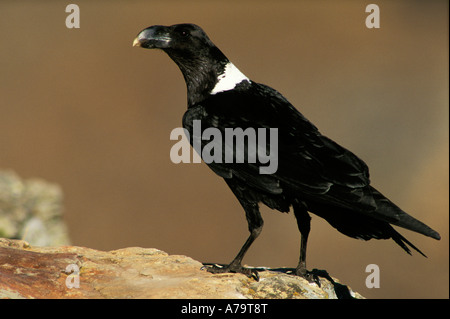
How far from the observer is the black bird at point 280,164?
464cm

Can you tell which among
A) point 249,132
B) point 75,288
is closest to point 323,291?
point 249,132

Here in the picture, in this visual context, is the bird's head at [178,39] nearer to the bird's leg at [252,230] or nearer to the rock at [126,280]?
the bird's leg at [252,230]

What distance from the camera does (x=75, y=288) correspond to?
446cm

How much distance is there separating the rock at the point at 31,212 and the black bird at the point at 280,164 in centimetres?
344

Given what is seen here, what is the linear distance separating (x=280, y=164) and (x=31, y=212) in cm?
443

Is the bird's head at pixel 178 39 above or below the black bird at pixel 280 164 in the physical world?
above

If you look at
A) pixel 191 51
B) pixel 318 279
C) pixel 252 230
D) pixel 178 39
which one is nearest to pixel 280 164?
pixel 252 230

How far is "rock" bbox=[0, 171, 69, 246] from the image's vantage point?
7.67 metres

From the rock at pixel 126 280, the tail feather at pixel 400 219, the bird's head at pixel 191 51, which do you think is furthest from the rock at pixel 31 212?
the tail feather at pixel 400 219

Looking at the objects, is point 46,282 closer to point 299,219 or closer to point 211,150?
point 211,150

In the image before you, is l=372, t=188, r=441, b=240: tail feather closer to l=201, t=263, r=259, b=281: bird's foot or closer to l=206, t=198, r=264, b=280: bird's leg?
l=206, t=198, r=264, b=280: bird's leg

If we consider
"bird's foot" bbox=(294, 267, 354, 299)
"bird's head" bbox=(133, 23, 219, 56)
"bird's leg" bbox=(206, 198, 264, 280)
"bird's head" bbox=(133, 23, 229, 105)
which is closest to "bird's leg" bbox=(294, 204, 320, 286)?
"bird's foot" bbox=(294, 267, 354, 299)

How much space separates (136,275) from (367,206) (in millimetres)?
1916

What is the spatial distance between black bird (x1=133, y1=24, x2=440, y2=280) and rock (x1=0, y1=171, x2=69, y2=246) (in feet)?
11.3
